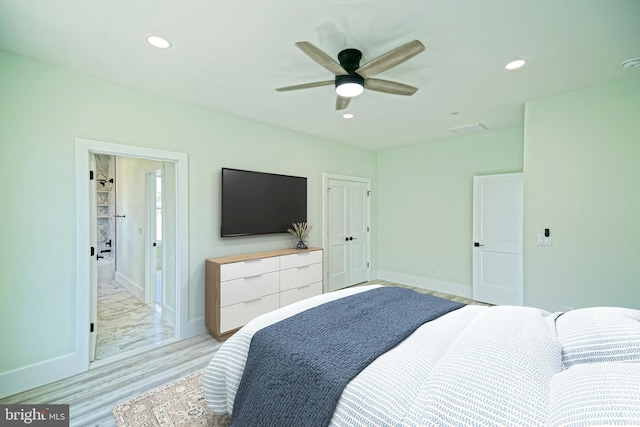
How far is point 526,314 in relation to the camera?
156 cm

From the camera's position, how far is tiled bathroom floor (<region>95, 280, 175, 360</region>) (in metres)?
2.83

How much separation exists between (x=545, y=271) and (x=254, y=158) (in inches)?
144

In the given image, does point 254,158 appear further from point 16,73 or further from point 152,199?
point 16,73

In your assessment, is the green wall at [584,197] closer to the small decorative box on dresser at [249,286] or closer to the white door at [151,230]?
the small decorative box on dresser at [249,286]

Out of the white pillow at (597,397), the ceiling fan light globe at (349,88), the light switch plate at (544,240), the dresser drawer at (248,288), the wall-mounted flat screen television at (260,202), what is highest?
the ceiling fan light globe at (349,88)

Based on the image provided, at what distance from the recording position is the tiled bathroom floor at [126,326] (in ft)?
9.29

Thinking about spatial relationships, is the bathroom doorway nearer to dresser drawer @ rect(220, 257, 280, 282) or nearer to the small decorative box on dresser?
the small decorative box on dresser

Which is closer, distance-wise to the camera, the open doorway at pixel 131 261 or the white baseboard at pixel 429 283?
the open doorway at pixel 131 261

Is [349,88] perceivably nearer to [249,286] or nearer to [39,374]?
[249,286]

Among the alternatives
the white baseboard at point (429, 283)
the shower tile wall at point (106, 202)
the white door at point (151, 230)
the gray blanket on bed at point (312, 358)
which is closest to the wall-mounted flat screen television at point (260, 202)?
the white door at point (151, 230)

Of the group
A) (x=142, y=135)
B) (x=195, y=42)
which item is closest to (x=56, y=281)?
(x=142, y=135)

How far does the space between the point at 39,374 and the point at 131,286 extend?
103 inches

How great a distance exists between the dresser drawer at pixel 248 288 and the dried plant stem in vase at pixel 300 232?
0.65 metres

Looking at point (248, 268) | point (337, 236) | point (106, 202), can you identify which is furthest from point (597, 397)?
point (106, 202)
